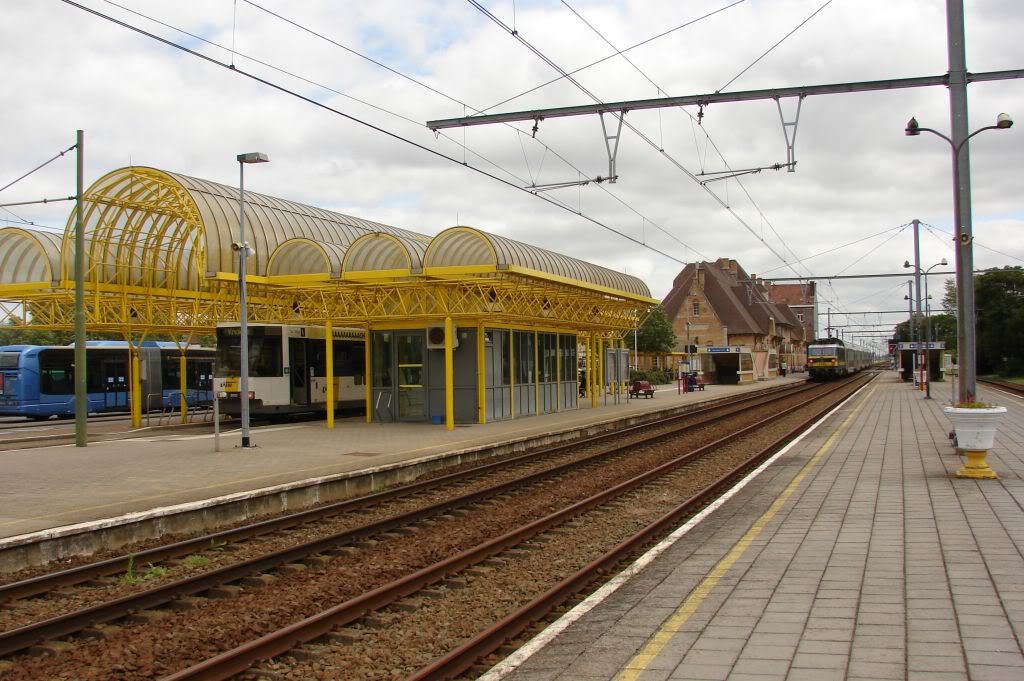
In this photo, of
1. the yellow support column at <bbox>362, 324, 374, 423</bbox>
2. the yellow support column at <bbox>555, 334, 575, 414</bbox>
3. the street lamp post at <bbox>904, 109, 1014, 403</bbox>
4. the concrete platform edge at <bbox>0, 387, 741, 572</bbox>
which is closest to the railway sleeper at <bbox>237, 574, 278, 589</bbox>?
the concrete platform edge at <bbox>0, 387, 741, 572</bbox>

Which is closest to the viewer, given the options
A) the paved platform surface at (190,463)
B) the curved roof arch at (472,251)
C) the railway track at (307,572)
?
the railway track at (307,572)

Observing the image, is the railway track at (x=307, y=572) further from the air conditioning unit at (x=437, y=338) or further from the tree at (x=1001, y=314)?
the tree at (x=1001, y=314)

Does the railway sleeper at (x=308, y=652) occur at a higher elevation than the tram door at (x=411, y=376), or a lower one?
lower

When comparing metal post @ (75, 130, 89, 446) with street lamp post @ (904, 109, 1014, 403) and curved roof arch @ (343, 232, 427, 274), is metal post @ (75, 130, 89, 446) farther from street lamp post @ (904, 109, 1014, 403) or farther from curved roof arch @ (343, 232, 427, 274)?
street lamp post @ (904, 109, 1014, 403)

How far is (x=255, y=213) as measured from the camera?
29031 mm

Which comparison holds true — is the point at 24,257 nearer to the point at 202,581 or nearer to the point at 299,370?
the point at 299,370

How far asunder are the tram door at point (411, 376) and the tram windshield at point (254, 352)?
368 cm

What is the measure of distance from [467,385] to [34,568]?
51.7ft

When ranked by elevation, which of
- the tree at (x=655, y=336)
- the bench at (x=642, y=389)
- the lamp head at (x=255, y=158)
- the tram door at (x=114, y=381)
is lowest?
the bench at (x=642, y=389)

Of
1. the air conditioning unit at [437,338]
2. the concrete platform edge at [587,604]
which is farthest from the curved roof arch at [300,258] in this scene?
the concrete platform edge at [587,604]

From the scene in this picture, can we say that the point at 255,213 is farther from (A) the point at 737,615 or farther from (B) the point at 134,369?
(A) the point at 737,615

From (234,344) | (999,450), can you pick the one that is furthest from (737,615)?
(234,344)

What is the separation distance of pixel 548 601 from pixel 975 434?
8.34 m

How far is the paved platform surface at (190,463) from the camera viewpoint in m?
11.7
